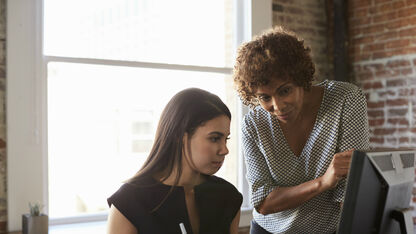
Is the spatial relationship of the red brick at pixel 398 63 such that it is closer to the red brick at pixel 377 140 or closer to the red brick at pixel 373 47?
the red brick at pixel 373 47

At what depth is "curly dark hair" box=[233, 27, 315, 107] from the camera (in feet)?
6.02

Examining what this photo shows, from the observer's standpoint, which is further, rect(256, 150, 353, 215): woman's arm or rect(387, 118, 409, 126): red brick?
rect(387, 118, 409, 126): red brick

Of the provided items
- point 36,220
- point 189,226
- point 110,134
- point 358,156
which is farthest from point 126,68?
point 358,156

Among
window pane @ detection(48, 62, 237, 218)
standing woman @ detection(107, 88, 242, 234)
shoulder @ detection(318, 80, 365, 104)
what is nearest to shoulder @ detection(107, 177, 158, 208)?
standing woman @ detection(107, 88, 242, 234)

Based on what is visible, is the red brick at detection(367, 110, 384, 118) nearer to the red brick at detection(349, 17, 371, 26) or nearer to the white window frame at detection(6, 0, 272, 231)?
the red brick at detection(349, 17, 371, 26)

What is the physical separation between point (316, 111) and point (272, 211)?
1.40ft

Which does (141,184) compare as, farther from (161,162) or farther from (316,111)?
(316,111)

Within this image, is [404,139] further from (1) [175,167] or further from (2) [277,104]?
(1) [175,167]

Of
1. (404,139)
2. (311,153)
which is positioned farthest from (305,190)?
(404,139)

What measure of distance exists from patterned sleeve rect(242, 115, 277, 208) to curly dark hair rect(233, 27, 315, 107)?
0.62 ft

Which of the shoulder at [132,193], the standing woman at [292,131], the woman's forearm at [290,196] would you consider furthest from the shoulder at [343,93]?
the shoulder at [132,193]

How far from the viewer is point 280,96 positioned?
186 cm

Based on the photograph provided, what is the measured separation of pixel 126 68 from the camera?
3.32 metres

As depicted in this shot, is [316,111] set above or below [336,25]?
below
